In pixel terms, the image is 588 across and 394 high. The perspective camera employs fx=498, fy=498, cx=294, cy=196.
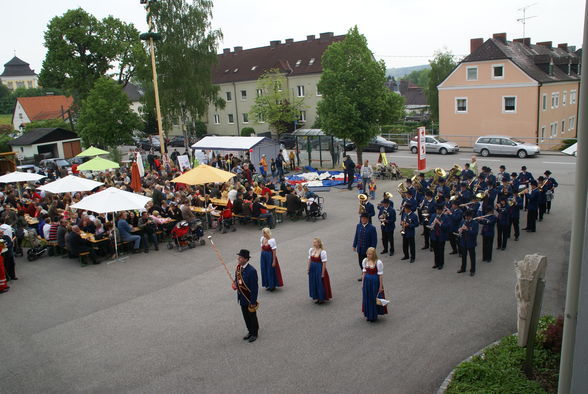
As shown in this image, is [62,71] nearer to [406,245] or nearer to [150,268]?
[150,268]

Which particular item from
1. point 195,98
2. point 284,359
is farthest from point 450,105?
point 284,359

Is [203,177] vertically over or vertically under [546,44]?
under

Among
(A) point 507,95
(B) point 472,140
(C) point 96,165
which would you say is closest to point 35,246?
(C) point 96,165

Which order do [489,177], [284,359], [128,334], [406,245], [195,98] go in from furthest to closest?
1. [195,98]
2. [489,177]
3. [406,245]
4. [128,334]
5. [284,359]

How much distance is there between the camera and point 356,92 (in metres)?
27.4

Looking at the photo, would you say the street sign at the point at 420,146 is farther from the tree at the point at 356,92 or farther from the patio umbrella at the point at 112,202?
the patio umbrella at the point at 112,202

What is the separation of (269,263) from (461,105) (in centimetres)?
3579

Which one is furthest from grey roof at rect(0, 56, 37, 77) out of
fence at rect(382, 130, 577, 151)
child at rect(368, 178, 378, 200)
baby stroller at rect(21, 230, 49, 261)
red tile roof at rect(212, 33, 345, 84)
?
child at rect(368, 178, 378, 200)

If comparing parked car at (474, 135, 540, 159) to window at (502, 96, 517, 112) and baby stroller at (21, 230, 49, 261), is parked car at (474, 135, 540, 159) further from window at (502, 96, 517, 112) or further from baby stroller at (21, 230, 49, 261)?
baby stroller at (21, 230, 49, 261)

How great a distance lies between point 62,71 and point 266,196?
3369cm

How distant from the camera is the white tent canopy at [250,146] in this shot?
27823mm

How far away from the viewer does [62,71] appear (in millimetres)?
44281

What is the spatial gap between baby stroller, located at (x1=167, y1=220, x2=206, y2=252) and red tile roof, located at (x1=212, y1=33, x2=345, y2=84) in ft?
126

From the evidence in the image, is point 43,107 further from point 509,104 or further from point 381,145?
point 509,104
